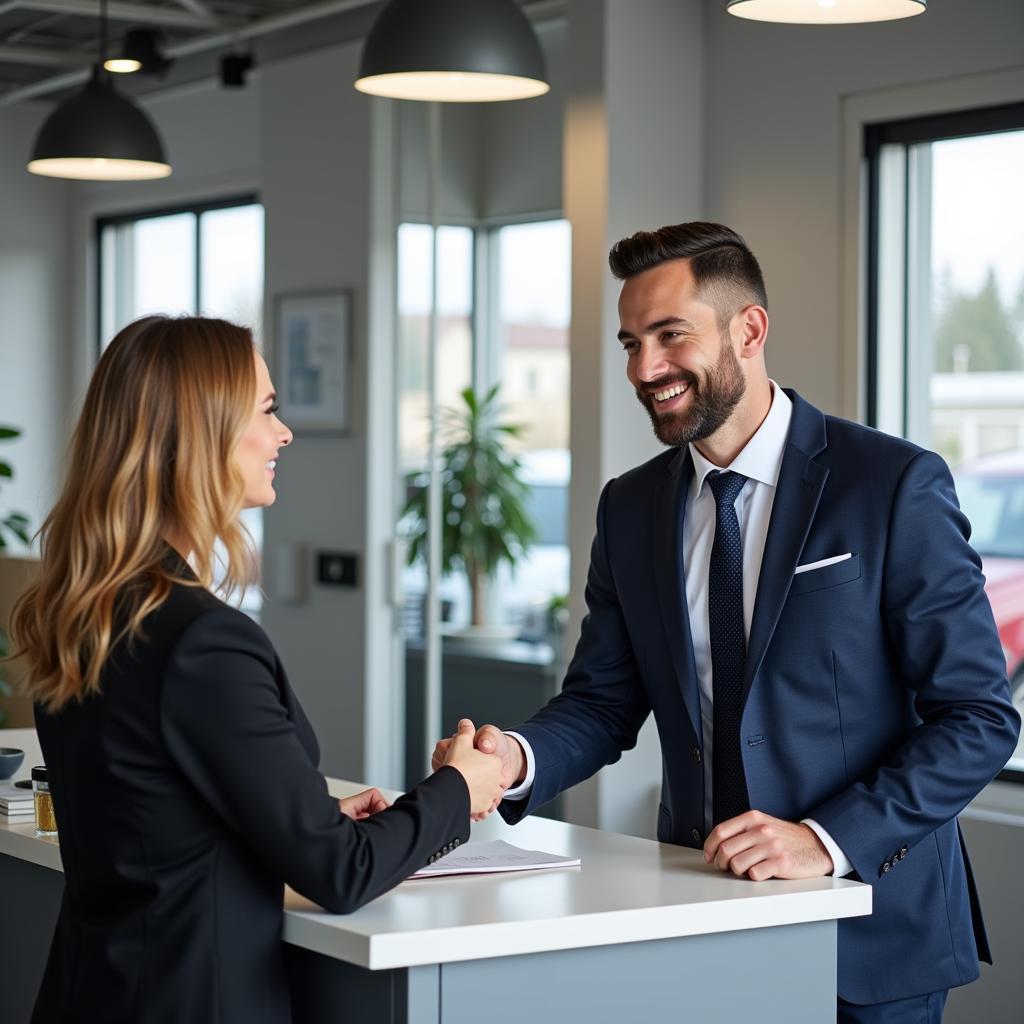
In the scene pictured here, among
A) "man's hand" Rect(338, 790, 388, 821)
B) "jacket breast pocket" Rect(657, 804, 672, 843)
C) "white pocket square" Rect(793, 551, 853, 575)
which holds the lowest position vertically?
"jacket breast pocket" Rect(657, 804, 672, 843)

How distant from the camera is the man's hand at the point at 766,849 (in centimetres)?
206

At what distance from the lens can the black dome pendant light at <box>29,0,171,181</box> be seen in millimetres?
4422

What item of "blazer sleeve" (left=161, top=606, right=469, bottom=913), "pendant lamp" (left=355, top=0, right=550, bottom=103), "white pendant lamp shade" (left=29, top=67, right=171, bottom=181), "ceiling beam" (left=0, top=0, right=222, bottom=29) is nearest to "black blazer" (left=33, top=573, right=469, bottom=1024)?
"blazer sleeve" (left=161, top=606, right=469, bottom=913)

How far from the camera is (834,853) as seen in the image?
6.97 ft

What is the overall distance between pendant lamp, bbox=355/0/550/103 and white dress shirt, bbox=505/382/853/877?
0.89 meters

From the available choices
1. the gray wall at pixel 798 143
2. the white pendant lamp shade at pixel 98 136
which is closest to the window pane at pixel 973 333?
the gray wall at pixel 798 143

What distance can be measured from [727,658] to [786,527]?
21 centimetres

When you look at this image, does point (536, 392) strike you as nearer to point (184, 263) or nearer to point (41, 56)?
point (184, 263)

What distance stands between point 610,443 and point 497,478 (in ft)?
4.47

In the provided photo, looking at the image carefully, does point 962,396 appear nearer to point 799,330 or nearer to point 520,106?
point 799,330

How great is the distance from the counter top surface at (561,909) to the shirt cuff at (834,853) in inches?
1.9

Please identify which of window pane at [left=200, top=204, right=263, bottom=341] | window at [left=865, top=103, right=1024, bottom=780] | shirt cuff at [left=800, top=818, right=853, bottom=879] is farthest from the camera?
window pane at [left=200, top=204, right=263, bottom=341]

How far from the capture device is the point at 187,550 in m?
1.86

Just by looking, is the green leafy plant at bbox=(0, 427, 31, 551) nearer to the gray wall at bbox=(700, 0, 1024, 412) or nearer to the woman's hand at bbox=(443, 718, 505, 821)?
the gray wall at bbox=(700, 0, 1024, 412)
